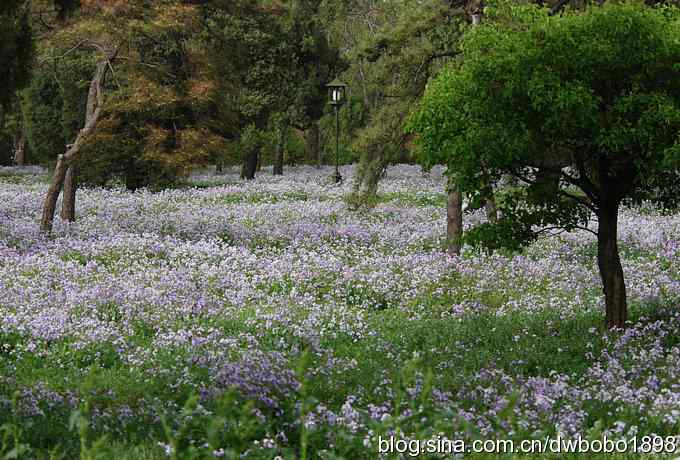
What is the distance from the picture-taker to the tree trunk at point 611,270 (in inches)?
384

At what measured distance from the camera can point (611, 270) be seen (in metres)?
9.81

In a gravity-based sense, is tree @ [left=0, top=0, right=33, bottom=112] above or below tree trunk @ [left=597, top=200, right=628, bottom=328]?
above

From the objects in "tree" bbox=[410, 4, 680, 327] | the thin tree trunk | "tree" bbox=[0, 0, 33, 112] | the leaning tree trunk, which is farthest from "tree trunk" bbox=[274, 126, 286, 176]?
"tree" bbox=[410, 4, 680, 327]

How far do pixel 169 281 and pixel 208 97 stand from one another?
13.9 metres

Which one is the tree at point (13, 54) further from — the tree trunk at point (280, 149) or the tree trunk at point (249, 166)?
the tree trunk at point (249, 166)

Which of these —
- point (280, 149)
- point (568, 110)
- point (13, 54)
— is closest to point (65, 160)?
point (13, 54)

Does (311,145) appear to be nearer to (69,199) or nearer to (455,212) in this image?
(69,199)

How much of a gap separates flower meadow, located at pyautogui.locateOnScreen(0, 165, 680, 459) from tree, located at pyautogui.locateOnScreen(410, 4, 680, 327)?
1718 mm

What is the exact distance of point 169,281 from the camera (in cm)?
1234

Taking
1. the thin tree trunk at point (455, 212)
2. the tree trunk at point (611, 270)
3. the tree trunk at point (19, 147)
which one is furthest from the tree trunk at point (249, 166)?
the tree trunk at point (611, 270)

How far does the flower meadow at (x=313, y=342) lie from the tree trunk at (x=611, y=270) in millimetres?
278

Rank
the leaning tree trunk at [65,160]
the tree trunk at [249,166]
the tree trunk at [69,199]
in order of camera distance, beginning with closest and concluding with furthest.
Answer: the leaning tree trunk at [65,160], the tree trunk at [69,199], the tree trunk at [249,166]

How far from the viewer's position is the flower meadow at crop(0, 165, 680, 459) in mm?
5848

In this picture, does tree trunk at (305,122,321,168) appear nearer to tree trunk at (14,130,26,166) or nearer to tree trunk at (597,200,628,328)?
tree trunk at (14,130,26,166)
